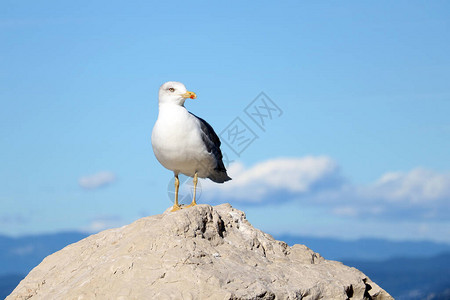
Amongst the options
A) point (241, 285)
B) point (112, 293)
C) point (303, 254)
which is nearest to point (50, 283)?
point (112, 293)

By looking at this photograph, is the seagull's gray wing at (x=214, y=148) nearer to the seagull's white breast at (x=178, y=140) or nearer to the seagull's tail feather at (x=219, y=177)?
the seagull's tail feather at (x=219, y=177)

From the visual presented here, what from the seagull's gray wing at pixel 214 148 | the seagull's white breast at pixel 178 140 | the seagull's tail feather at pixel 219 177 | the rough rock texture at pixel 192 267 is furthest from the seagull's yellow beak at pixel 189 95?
the rough rock texture at pixel 192 267

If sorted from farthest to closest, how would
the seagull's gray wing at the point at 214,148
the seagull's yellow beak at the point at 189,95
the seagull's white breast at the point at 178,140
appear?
the seagull's gray wing at the point at 214,148 → the seagull's yellow beak at the point at 189,95 → the seagull's white breast at the point at 178,140

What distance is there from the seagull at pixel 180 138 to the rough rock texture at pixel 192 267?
135cm

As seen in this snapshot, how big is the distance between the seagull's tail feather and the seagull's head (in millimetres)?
1688

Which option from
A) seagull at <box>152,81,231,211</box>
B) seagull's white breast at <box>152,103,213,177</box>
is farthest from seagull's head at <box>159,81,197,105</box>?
seagull's white breast at <box>152,103,213,177</box>

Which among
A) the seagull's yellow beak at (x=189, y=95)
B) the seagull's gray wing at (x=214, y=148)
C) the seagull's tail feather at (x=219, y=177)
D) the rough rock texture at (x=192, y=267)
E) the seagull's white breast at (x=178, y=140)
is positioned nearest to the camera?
the rough rock texture at (x=192, y=267)

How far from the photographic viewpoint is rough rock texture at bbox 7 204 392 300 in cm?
702

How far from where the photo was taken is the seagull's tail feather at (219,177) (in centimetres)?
1134

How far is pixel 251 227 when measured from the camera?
29.7ft

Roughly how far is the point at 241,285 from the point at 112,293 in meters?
1.62

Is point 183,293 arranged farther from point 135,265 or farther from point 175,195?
point 175,195

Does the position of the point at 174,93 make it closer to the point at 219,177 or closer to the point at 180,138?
the point at 180,138

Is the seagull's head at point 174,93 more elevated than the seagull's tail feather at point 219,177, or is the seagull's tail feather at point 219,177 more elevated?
Result: the seagull's head at point 174,93
